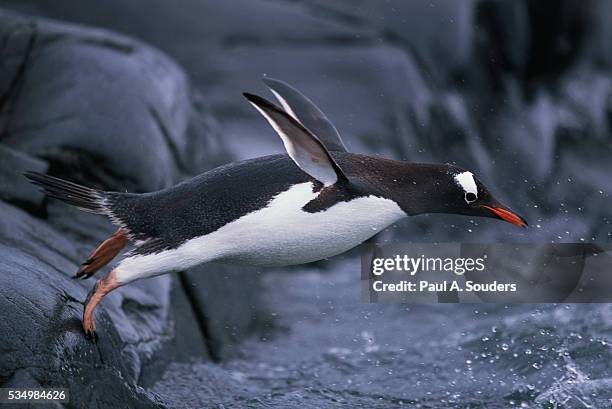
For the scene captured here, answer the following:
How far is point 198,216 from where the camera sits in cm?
309

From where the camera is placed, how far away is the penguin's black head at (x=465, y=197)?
3221 millimetres

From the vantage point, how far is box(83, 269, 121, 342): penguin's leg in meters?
3.03

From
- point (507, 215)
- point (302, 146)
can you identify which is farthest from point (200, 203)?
point (507, 215)

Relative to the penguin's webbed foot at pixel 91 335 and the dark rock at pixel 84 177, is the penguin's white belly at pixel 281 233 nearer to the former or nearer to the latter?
the penguin's webbed foot at pixel 91 335

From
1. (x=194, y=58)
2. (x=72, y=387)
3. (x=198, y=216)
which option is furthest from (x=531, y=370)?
(x=194, y=58)

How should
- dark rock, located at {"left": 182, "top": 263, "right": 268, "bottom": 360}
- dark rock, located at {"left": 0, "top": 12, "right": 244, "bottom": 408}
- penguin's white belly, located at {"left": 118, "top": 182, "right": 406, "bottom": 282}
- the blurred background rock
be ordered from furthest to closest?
→ 1. dark rock, located at {"left": 182, "top": 263, "right": 268, "bottom": 360}
2. the blurred background rock
3. penguin's white belly, located at {"left": 118, "top": 182, "right": 406, "bottom": 282}
4. dark rock, located at {"left": 0, "top": 12, "right": 244, "bottom": 408}

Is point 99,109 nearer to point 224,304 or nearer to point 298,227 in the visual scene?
point 224,304

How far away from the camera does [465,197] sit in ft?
10.6

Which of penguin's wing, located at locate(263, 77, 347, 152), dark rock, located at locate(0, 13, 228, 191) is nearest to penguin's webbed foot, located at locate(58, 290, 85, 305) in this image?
penguin's wing, located at locate(263, 77, 347, 152)

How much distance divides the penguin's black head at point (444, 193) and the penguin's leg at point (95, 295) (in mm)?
852

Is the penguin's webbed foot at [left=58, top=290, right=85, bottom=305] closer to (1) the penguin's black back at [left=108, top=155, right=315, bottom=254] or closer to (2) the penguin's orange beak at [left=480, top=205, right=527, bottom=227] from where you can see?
(1) the penguin's black back at [left=108, top=155, right=315, bottom=254]

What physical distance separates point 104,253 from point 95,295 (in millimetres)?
265

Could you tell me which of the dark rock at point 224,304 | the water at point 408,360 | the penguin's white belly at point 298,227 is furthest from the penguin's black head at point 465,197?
the dark rock at point 224,304

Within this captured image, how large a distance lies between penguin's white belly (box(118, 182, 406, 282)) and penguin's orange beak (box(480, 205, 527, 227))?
0.31m
